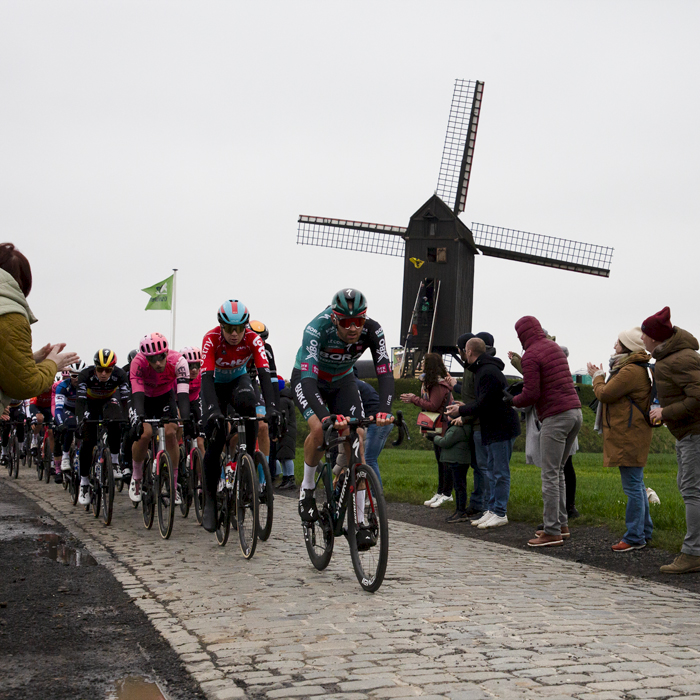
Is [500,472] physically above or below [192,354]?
below

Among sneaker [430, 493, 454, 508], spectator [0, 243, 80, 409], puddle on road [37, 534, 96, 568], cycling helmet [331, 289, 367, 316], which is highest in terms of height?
cycling helmet [331, 289, 367, 316]

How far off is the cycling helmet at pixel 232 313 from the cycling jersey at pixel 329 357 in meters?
1.03

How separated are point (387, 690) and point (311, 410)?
363 cm

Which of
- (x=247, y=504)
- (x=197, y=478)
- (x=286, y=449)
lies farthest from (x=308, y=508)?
(x=286, y=449)

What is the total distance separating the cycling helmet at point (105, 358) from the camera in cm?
1256

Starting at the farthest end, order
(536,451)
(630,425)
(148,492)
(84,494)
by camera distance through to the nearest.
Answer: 1. (84,494)
2. (536,451)
3. (148,492)
4. (630,425)

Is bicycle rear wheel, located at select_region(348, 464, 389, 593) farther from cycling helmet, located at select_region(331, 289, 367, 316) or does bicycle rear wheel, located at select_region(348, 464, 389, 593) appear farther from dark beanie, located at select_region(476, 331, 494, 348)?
dark beanie, located at select_region(476, 331, 494, 348)

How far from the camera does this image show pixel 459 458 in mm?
11734

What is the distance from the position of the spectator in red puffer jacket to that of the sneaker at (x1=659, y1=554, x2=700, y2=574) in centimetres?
184

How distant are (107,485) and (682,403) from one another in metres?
7.18

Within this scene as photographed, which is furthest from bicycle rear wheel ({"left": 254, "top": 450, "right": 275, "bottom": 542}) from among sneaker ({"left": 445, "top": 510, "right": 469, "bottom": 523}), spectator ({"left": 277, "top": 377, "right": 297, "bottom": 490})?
spectator ({"left": 277, "top": 377, "right": 297, "bottom": 490})

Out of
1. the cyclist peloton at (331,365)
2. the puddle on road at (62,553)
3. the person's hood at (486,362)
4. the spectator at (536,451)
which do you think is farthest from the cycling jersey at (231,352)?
the spectator at (536,451)

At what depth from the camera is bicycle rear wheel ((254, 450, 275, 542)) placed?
26.6 ft

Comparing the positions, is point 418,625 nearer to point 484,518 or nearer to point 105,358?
point 484,518
